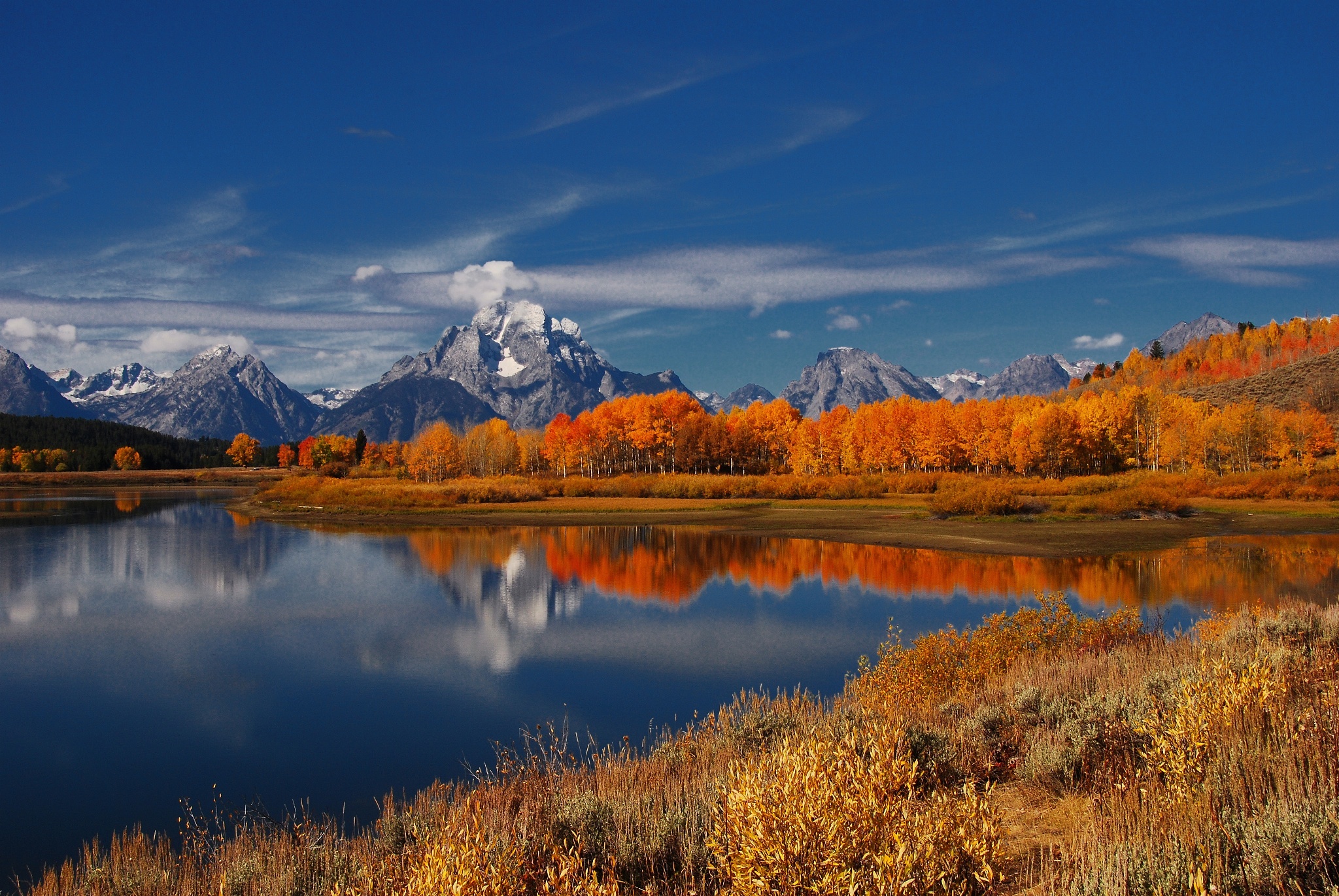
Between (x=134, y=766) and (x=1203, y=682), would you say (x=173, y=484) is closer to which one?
(x=134, y=766)

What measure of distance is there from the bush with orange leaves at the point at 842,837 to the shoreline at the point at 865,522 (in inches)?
1415

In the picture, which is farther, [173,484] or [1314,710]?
[173,484]

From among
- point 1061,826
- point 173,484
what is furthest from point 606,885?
point 173,484

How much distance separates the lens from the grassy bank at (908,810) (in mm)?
5109

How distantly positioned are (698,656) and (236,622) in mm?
15924

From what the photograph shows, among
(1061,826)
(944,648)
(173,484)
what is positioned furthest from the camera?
(173,484)

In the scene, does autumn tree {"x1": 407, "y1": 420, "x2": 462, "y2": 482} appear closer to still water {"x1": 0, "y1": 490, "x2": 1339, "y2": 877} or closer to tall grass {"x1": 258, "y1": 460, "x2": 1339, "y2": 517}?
tall grass {"x1": 258, "y1": 460, "x2": 1339, "y2": 517}

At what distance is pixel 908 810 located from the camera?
578 centimetres

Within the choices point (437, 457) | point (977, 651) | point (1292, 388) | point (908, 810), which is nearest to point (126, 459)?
point (437, 457)

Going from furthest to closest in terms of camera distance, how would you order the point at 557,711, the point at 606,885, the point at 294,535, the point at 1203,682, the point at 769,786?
the point at 294,535, the point at 557,711, the point at 1203,682, the point at 769,786, the point at 606,885

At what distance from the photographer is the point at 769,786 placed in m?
5.58

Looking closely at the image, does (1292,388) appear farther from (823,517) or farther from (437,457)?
(437,457)

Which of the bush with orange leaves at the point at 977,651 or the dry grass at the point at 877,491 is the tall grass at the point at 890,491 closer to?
the dry grass at the point at 877,491

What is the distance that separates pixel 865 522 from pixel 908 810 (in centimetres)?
4979
